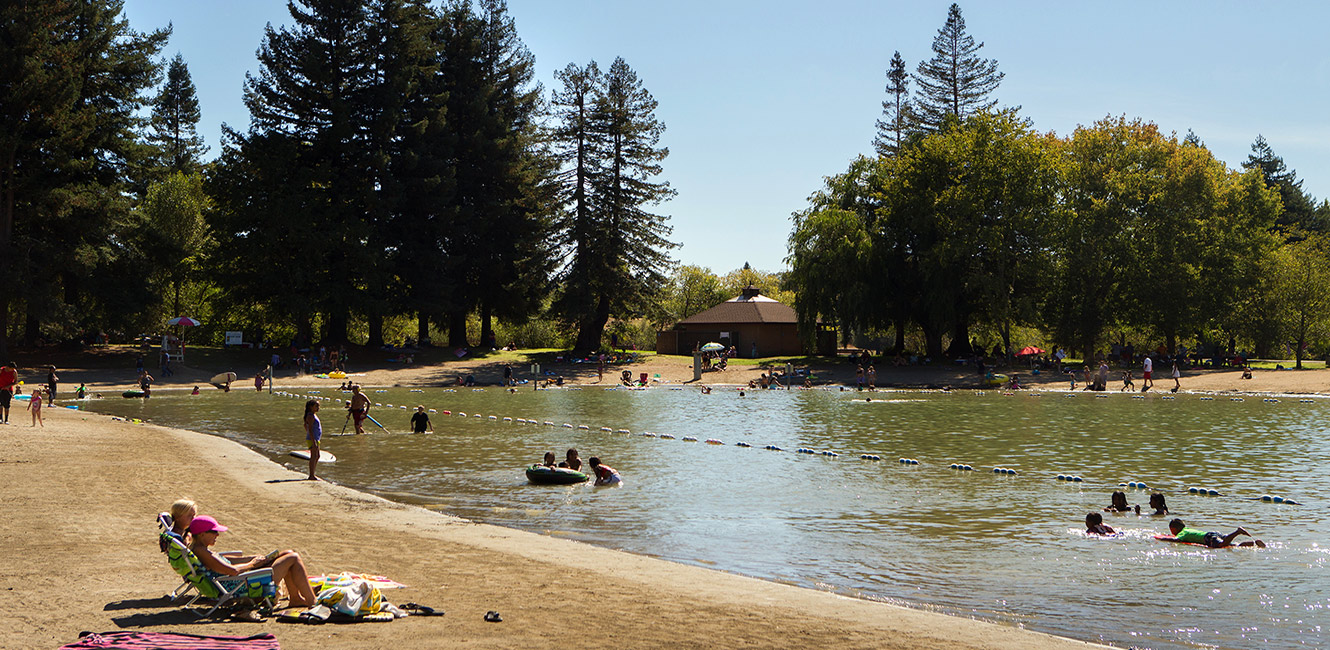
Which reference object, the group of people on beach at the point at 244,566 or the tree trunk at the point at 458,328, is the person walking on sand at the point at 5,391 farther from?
the tree trunk at the point at 458,328

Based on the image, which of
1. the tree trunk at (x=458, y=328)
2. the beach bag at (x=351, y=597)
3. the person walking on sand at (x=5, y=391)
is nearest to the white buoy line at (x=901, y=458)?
the person walking on sand at (x=5, y=391)

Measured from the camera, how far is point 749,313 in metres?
73.8

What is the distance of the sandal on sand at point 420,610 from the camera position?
9.38 metres

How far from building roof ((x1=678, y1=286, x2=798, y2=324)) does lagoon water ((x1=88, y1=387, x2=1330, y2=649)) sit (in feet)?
104

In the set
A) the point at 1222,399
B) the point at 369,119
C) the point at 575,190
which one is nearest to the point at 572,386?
the point at 575,190

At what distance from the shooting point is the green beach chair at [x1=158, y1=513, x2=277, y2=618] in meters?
9.12

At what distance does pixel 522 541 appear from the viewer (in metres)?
14.2

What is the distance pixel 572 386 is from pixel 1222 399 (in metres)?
34.2

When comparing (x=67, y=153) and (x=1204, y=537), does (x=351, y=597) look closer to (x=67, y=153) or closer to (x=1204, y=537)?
(x=1204, y=537)

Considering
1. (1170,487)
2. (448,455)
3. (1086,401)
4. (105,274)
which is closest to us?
(1170,487)

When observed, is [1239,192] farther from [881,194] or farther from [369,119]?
[369,119]

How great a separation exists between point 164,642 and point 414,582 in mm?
3508

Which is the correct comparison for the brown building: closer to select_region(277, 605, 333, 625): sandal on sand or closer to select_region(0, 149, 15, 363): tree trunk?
select_region(0, 149, 15, 363): tree trunk

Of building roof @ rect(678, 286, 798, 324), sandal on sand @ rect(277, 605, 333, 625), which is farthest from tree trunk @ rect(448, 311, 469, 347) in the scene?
sandal on sand @ rect(277, 605, 333, 625)
